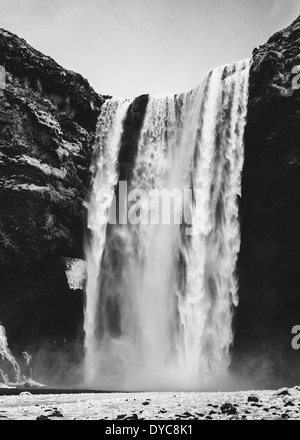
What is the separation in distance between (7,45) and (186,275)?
25.2 meters

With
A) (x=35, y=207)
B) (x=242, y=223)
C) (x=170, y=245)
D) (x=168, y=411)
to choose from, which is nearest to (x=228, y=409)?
(x=168, y=411)

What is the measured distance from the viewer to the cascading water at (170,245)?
35.3m

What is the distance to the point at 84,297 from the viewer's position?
130ft

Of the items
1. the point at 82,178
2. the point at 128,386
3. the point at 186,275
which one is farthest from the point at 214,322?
the point at 82,178

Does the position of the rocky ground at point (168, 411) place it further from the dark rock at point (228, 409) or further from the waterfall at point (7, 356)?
the waterfall at point (7, 356)

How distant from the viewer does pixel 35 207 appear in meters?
38.5

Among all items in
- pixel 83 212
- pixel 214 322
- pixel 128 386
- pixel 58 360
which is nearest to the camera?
pixel 128 386

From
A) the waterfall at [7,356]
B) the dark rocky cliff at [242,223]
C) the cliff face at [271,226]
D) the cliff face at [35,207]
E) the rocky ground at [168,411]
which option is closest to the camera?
the rocky ground at [168,411]

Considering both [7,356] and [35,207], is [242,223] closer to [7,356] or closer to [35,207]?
[35,207]

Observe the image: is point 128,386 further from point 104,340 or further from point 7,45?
point 7,45

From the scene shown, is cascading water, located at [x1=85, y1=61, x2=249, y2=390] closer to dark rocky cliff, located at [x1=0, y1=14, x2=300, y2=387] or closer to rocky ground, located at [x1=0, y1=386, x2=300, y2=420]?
dark rocky cliff, located at [x1=0, y1=14, x2=300, y2=387]

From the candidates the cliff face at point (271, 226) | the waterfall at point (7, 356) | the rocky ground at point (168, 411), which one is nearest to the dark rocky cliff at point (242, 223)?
the cliff face at point (271, 226)

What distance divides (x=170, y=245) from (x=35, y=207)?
1127cm

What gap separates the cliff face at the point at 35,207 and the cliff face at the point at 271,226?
1386 centimetres
